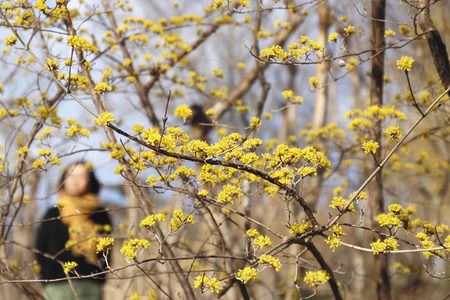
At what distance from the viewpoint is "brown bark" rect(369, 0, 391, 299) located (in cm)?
399

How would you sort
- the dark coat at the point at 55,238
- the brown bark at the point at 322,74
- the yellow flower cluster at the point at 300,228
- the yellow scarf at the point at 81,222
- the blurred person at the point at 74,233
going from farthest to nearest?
1. the brown bark at the point at 322,74
2. the dark coat at the point at 55,238
3. the blurred person at the point at 74,233
4. the yellow scarf at the point at 81,222
5. the yellow flower cluster at the point at 300,228

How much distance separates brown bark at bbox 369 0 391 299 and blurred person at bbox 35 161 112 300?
203cm

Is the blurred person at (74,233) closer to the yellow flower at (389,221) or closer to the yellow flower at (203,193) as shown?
the yellow flower at (203,193)

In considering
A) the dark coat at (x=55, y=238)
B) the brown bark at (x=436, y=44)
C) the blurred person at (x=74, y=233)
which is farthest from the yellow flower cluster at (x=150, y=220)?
the dark coat at (x=55, y=238)

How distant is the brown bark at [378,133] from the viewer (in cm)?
399

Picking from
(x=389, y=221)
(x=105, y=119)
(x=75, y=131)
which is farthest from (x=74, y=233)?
(x=389, y=221)

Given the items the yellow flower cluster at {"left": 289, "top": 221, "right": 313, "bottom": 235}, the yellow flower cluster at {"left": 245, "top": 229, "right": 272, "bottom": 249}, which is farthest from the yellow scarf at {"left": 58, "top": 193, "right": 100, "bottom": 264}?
the yellow flower cluster at {"left": 289, "top": 221, "right": 313, "bottom": 235}

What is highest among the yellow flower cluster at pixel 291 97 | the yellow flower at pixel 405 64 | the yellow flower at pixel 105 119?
the yellow flower cluster at pixel 291 97

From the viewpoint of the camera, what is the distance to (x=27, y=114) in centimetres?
409

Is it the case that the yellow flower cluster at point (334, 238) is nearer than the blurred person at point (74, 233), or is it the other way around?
the yellow flower cluster at point (334, 238)

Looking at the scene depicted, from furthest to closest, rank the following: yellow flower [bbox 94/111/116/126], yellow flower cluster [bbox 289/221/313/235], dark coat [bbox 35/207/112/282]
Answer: dark coat [bbox 35/207/112/282] → yellow flower cluster [bbox 289/221/313/235] → yellow flower [bbox 94/111/116/126]

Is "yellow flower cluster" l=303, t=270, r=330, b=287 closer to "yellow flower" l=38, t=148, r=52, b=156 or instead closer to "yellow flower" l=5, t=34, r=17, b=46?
"yellow flower" l=38, t=148, r=52, b=156

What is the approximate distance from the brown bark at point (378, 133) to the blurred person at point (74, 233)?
203cm

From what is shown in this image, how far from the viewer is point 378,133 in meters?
4.05
